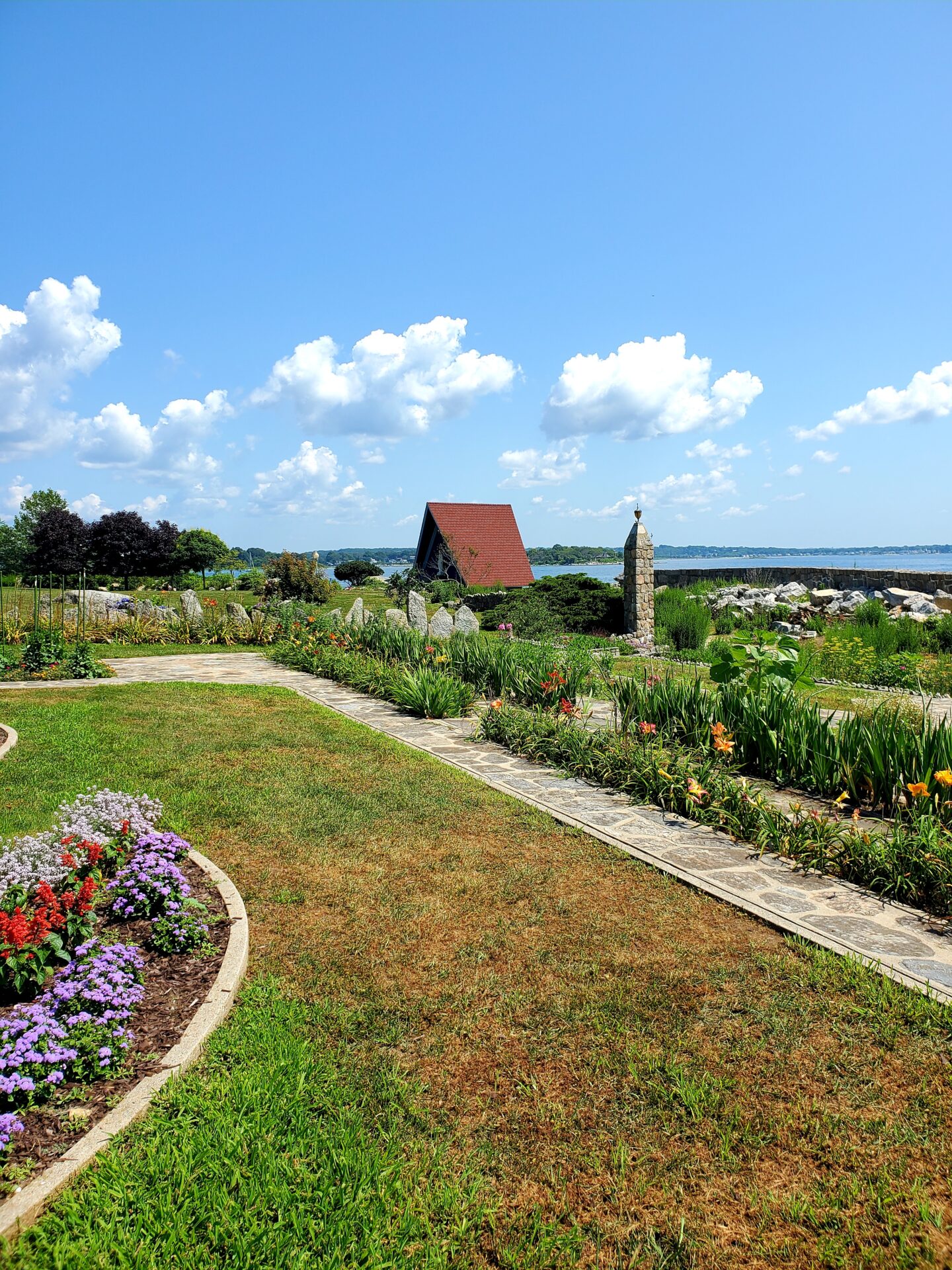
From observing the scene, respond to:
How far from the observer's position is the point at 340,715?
957 centimetres

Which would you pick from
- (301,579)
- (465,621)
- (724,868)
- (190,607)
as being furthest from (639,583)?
(724,868)

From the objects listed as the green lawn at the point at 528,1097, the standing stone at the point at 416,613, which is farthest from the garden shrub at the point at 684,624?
the green lawn at the point at 528,1097

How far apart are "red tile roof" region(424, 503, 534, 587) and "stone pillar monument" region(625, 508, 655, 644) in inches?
505

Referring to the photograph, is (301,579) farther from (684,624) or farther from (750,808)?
(750,808)

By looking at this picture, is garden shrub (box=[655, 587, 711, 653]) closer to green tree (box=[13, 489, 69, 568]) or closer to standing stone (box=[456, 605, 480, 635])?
standing stone (box=[456, 605, 480, 635])

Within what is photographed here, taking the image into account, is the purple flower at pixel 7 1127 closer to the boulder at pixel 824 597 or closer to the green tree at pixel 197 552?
the boulder at pixel 824 597

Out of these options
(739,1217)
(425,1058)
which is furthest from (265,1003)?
(739,1217)

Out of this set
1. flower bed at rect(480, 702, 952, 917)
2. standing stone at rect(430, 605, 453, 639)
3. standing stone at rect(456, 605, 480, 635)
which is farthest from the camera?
standing stone at rect(430, 605, 453, 639)

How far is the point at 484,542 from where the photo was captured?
32.3m

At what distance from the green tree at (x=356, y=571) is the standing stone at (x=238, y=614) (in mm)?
16481

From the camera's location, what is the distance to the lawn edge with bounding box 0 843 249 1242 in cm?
233

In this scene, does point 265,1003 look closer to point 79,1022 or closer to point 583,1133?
point 79,1022

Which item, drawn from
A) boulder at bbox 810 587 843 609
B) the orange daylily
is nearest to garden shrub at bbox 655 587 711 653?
boulder at bbox 810 587 843 609

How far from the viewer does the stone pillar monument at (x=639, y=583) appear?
17.5m
